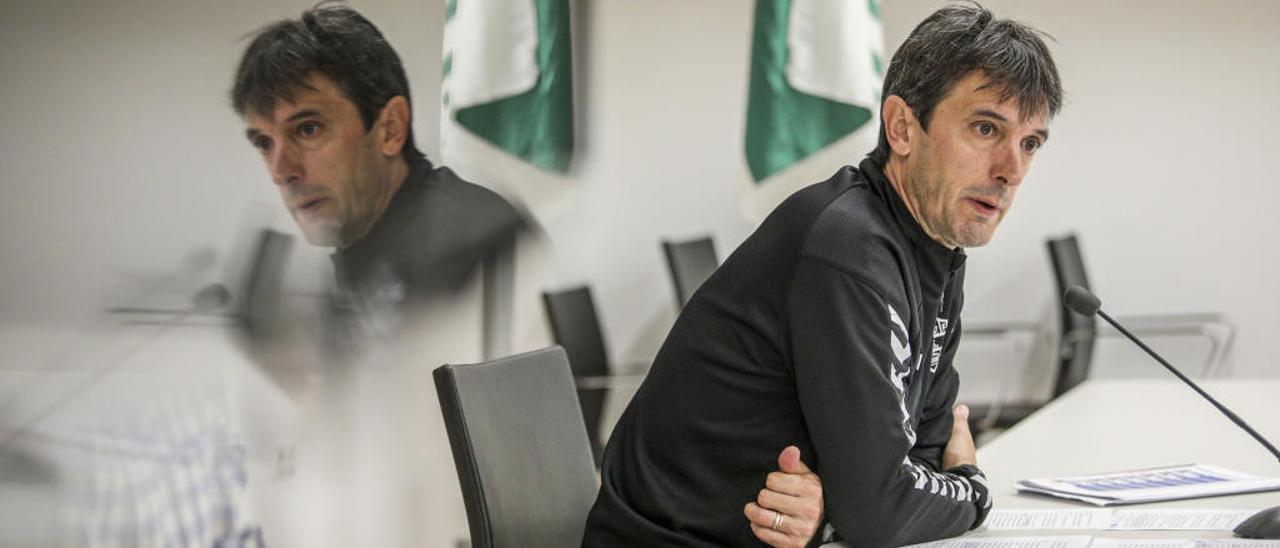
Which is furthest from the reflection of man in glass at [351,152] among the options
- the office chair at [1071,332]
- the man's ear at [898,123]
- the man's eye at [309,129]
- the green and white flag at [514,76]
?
the office chair at [1071,332]

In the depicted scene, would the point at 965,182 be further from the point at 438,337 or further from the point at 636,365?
the point at 636,365

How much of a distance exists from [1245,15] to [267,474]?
4099 millimetres

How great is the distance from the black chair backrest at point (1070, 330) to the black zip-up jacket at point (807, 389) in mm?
2887

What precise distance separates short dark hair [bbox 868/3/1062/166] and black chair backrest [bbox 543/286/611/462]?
191 centimetres

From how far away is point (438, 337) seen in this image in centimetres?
263

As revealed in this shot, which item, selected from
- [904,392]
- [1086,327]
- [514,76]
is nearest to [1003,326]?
[1086,327]

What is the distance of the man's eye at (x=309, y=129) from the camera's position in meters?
2.29

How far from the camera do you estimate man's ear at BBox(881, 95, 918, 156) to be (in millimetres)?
1560

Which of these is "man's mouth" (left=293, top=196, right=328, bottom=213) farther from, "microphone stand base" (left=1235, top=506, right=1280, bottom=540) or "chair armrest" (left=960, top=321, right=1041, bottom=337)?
"chair armrest" (left=960, top=321, right=1041, bottom=337)

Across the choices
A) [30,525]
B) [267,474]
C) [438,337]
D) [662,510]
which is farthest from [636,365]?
[662,510]

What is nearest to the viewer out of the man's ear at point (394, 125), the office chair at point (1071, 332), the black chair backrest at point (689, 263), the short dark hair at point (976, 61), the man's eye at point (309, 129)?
the short dark hair at point (976, 61)

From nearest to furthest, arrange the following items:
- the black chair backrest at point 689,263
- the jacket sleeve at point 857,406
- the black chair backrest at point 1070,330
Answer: the jacket sleeve at point 857,406 < the black chair backrest at point 689,263 < the black chair backrest at point 1070,330

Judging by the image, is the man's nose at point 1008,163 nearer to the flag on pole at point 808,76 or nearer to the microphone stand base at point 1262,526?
the microphone stand base at point 1262,526

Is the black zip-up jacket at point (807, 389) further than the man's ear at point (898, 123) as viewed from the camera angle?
No
